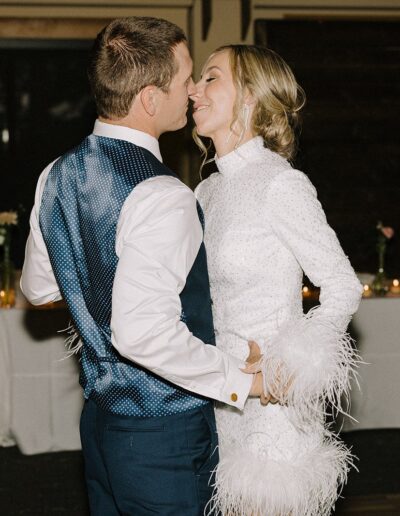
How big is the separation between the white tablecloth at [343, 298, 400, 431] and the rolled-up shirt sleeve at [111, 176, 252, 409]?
8.65ft

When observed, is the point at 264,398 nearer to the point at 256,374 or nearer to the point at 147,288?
the point at 256,374

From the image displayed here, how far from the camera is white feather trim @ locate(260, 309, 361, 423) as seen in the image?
5.45 feet

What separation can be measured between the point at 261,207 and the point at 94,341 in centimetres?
48

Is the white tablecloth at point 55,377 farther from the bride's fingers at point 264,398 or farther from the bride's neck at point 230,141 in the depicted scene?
the bride's fingers at point 264,398

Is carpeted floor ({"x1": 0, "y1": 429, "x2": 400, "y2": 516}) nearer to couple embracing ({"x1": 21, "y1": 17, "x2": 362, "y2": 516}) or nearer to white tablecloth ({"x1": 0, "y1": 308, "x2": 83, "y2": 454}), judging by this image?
white tablecloth ({"x1": 0, "y1": 308, "x2": 83, "y2": 454})

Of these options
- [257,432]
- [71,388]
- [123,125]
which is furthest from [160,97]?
[71,388]

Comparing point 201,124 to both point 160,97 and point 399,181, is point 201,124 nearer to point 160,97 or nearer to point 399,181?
point 160,97

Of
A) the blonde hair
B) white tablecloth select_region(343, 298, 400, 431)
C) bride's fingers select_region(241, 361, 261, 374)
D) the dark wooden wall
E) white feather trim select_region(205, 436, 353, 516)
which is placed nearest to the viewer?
bride's fingers select_region(241, 361, 261, 374)

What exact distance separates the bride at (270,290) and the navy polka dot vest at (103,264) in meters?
0.22

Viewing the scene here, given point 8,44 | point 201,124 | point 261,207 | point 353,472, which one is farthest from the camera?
point 8,44

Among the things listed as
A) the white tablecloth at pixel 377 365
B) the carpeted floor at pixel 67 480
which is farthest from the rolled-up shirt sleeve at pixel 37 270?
the white tablecloth at pixel 377 365

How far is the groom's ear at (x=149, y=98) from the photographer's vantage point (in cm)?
154

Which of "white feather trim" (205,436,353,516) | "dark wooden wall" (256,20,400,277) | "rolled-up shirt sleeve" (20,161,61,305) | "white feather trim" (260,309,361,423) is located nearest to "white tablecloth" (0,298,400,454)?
"dark wooden wall" (256,20,400,277)

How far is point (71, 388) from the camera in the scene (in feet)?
12.8
